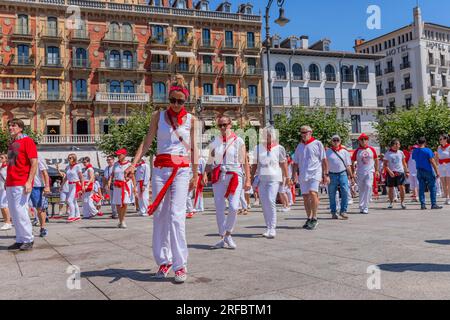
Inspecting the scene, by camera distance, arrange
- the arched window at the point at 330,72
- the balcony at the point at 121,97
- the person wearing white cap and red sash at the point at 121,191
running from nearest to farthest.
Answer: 1. the person wearing white cap and red sash at the point at 121,191
2. the balcony at the point at 121,97
3. the arched window at the point at 330,72

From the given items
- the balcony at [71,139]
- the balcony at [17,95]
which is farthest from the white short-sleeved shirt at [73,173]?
the balcony at [17,95]

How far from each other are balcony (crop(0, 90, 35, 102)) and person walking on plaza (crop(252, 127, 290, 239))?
120ft

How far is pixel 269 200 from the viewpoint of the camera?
7695 millimetres

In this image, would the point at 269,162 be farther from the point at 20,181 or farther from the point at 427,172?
the point at 427,172

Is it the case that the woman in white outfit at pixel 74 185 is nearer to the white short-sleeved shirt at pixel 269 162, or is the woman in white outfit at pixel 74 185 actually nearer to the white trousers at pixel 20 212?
the white trousers at pixel 20 212

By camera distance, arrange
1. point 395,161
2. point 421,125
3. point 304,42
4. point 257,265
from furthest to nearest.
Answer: point 304,42
point 421,125
point 395,161
point 257,265

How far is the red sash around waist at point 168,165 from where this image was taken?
15.4ft

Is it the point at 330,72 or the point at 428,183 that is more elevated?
the point at 330,72

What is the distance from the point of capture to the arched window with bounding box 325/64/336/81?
172ft

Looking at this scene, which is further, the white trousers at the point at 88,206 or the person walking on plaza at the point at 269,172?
the white trousers at the point at 88,206

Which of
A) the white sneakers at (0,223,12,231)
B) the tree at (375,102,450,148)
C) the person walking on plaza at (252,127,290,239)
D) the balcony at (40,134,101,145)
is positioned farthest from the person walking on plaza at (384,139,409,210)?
the balcony at (40,134,101,145)

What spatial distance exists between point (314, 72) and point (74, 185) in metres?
42.5

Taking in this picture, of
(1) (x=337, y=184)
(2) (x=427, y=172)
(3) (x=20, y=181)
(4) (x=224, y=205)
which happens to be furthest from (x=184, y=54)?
(4) (x=224, y=205)

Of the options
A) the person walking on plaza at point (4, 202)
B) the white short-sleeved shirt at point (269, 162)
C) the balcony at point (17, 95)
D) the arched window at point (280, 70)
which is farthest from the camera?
the arched window at point (280, 70)
